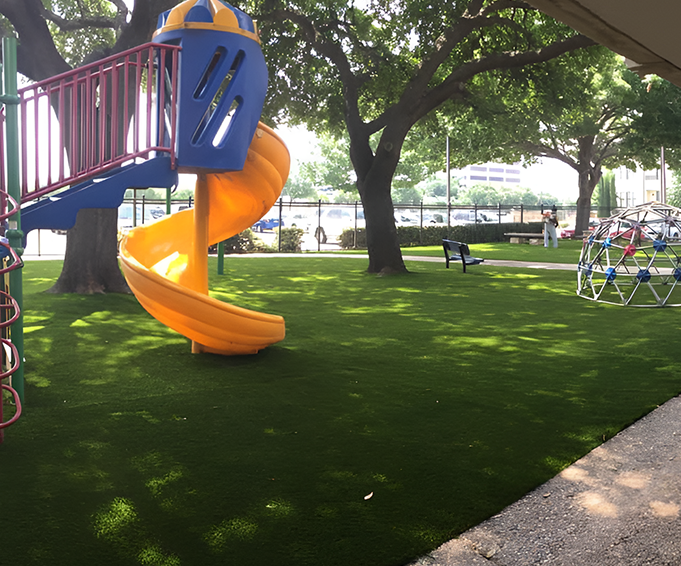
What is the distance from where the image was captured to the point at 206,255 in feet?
25.6

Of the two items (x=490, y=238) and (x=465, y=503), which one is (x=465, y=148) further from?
(x=465, y=503)

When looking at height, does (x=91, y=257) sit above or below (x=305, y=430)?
above

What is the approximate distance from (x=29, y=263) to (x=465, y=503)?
19298 millimetres

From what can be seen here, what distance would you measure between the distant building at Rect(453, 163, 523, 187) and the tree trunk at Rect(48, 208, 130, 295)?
160 meters

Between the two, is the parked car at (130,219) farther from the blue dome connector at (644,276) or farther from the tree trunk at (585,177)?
the tree trunk at (585,177)

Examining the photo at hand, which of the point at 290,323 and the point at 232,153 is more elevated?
the point at 232,153

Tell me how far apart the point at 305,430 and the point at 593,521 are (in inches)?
89.6

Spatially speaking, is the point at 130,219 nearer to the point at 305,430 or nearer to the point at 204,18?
the point at 204,18

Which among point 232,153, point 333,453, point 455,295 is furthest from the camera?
point 455,295

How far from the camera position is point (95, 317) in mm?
10367

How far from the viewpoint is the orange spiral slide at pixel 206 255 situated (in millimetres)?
6881

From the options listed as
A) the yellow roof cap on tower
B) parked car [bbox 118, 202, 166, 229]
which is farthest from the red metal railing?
parked car [bbox 118, 202, 166, 229]

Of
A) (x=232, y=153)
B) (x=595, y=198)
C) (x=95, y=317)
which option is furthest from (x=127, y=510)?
(x=595, y=198)

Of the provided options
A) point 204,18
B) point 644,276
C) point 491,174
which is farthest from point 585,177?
point 491,174
